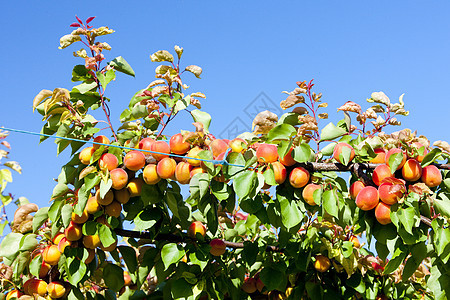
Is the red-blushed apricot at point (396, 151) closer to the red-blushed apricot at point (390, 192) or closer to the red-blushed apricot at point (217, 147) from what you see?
the red-blushed apricot at point (390, 192)

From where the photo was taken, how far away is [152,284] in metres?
3.00

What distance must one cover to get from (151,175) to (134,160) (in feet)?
0.34

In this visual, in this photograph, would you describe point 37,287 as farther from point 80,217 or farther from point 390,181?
point 390,181

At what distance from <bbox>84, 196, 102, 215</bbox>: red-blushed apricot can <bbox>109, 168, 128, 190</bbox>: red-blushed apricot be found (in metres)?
0.14

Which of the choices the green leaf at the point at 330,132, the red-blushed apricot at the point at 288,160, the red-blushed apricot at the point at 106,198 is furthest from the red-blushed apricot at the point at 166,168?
the green leaf at the point at 330,132

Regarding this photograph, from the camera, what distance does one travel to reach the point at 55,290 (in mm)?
2281

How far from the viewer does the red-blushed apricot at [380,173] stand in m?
1.89

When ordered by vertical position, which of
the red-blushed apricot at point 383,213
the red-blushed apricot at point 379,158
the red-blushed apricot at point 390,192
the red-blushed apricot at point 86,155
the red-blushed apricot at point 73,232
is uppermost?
the red-blushed apricot at point 86,155

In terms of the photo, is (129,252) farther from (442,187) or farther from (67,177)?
(442,187)

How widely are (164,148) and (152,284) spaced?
4.34 ft

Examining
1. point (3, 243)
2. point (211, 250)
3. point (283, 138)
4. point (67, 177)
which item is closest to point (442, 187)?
point (283, 138)

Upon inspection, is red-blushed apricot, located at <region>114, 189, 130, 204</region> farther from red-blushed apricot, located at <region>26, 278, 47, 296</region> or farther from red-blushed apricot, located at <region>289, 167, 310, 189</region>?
red-blushed apricot, located at <region>289, 167, 310, 189</region>

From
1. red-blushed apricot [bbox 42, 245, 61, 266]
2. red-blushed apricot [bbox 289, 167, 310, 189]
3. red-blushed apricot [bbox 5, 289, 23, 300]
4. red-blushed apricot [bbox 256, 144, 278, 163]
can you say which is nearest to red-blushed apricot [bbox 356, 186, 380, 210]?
red-blushed apricot [bbox 289, 167, 310, 189]

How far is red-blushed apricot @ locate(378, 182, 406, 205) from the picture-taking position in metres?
1.79
